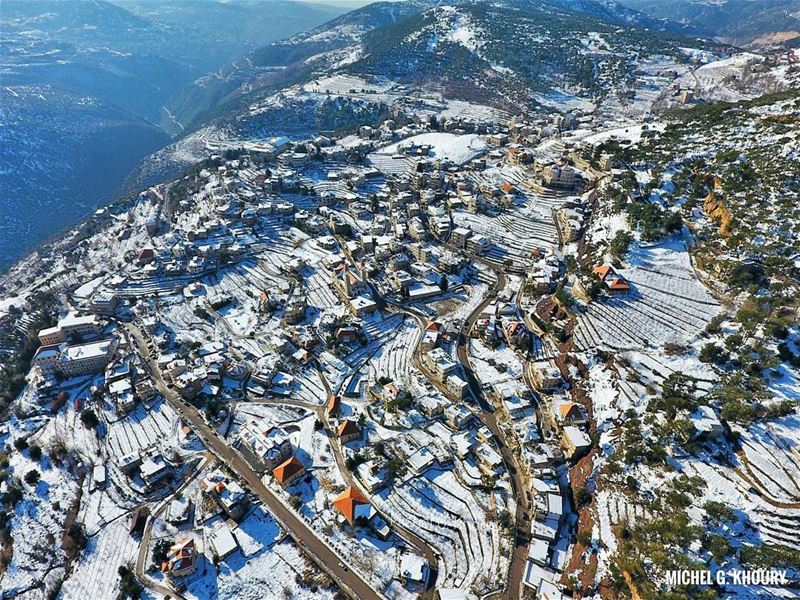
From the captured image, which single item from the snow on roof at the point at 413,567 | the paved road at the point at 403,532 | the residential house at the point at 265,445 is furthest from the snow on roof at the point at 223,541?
the snow on roof at the point at 413,567

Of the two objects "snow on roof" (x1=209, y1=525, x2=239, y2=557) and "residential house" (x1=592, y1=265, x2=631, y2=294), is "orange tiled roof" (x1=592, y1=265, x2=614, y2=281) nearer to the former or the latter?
"residential house" (x1=592, y1=265, x2=631, y2=294)

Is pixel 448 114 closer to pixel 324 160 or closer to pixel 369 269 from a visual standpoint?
pixel 324 160

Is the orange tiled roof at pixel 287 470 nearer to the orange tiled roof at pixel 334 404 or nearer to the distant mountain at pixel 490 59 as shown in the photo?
the orange tiled roof at pixel 334 404

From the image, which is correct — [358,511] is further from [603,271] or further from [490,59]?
[490,59]

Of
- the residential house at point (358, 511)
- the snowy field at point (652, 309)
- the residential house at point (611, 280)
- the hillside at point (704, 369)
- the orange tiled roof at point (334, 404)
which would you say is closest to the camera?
the hillside at point (704, 369)

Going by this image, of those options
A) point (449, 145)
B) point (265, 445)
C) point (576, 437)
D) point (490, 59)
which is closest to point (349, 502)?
point (265, 445)

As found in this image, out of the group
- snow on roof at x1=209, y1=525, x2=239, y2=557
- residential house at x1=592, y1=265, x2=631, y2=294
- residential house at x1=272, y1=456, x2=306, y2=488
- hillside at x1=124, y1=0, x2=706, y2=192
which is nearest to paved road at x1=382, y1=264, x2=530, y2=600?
residential house at x1=592, y1=265, x2=631, y2=294
